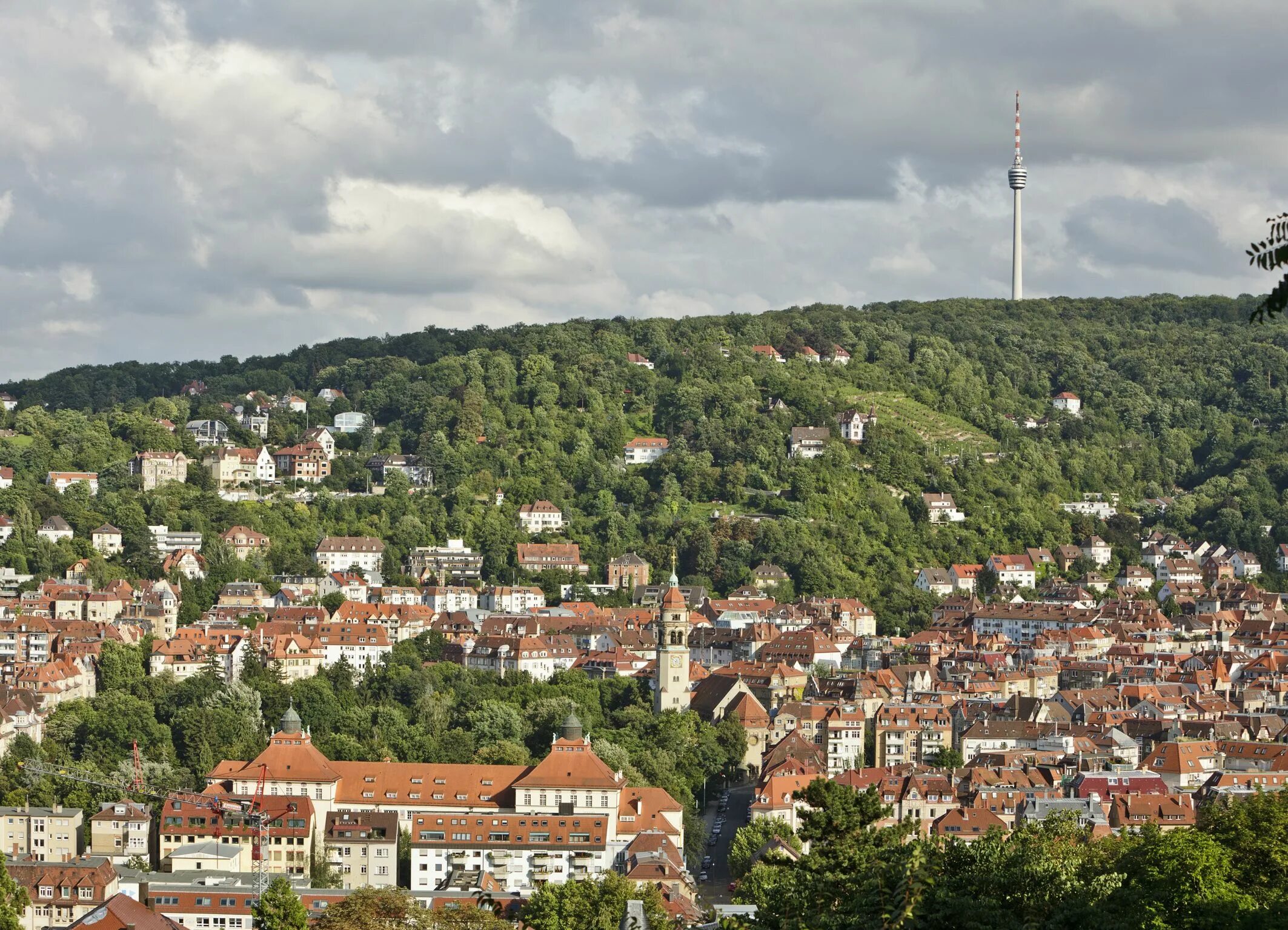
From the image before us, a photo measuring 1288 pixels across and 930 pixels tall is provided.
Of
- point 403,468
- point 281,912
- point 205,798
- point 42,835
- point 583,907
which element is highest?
point 403,468

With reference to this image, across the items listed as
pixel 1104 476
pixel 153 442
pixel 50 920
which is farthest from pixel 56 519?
pixel 1104 476

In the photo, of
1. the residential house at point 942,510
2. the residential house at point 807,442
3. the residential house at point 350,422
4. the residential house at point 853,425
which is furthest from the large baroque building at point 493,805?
the residential house at point 350,422

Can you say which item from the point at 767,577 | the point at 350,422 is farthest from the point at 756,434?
the point at 350,422

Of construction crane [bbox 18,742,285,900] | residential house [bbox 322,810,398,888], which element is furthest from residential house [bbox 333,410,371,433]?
residential house [bbox 322,810,398,888]

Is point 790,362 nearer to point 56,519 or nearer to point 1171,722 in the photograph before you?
point 56,519

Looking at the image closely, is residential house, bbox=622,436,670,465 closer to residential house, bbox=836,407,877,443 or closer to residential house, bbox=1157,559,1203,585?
residential house, bbox=836,407,877,443

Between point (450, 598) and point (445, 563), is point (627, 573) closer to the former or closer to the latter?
point (445, 563)

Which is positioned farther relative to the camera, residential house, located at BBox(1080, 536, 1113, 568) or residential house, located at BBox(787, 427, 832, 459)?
residential house, located at BBox(787, 427, 832, 459)
